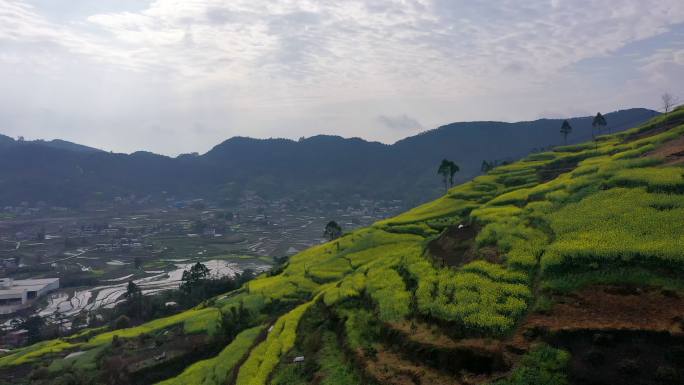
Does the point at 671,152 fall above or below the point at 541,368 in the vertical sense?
above

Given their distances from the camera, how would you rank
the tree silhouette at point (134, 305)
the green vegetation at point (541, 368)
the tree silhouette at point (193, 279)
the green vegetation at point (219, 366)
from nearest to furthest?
the green vegetation at point (541, 368) → the green vegetation at point (219, 366) → the tree silhouette at point (134, 305) → the tree silhouette at point (193, 279)

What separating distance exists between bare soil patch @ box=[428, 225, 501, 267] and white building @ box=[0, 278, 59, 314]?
112m

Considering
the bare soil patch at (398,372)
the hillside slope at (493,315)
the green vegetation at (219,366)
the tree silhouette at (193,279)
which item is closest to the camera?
the hillside slope at (493,315)

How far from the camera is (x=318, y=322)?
3325 centimetres

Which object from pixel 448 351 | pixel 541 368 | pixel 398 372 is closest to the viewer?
pixel 541 368

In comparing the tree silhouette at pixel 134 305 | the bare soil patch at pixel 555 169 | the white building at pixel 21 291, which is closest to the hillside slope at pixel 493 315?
the bare soil patch at pixel 555 169

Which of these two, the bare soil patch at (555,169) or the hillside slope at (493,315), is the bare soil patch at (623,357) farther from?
the bare soil patch at (555,169)

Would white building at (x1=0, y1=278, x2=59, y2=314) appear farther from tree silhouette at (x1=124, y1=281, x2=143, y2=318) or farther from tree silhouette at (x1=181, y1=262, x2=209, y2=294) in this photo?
tree silhouette at (x1=181, y1=262, x2=209, y2=294)

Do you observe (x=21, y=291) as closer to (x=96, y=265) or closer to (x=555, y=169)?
(x=96, y=265)

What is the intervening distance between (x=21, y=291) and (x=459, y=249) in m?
121

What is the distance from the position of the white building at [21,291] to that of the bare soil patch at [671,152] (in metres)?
128

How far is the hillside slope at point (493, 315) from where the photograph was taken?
18.4 metres

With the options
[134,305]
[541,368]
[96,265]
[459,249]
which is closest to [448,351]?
[541,368]

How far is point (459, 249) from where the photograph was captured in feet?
109
